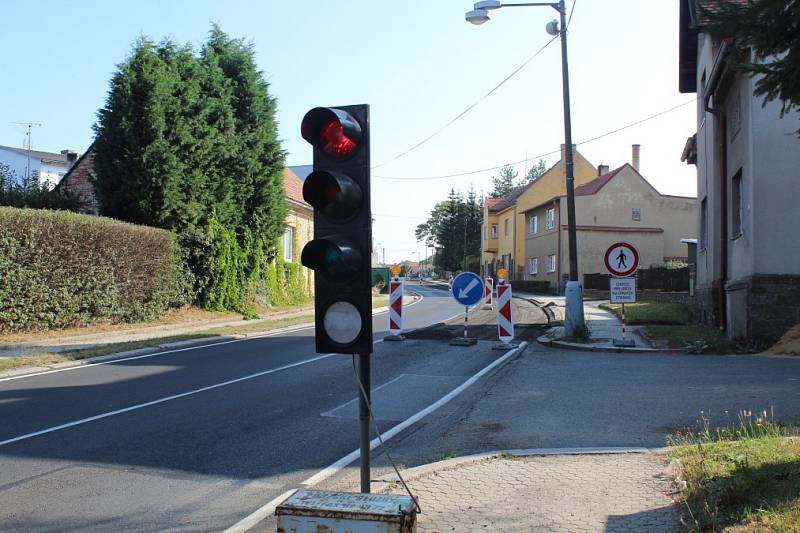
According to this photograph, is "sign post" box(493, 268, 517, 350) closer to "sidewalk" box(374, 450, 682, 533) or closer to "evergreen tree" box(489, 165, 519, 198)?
"sidewalk" box(374, 450, 682, 533)

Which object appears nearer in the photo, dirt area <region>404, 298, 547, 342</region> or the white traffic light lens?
the white traffic light lens

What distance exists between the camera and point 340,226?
4113mm

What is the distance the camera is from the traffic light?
158 inches

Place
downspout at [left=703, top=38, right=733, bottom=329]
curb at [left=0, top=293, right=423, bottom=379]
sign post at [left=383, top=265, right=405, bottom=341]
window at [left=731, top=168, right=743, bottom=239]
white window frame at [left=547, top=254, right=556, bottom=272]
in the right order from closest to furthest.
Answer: curb at [left=0, top=293, right=423, bottom=379], window at [left=731, top=168, right=743, bottom=239], sign post at [left=383, top=265, right=405, bottom=341], downspout at [left=703, top=38, right=733, bottom=329], white window frame at [left=547, top=254, right=556, bottom=272]

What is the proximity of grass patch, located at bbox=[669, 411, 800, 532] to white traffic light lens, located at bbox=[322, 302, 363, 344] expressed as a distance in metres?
2.21

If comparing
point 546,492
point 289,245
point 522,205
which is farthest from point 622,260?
point 522,205

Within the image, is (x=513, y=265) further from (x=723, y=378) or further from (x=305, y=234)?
(x=723, y=378)

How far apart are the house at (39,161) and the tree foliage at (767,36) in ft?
213

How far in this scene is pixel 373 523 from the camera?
10.4ft

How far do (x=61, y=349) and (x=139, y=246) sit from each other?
6.31m

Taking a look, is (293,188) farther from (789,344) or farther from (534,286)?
(789,344)

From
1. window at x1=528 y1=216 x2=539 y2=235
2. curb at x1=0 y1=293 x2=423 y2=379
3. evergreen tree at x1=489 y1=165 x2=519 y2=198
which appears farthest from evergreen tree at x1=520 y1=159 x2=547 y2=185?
curb at x1=0 y1=293 x2=423 y2=379

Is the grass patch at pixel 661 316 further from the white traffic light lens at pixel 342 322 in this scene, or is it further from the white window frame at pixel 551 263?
the white window frame at pixel 551 263

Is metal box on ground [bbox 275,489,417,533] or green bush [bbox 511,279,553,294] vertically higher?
green bush [bbox 511,279,553,294]
